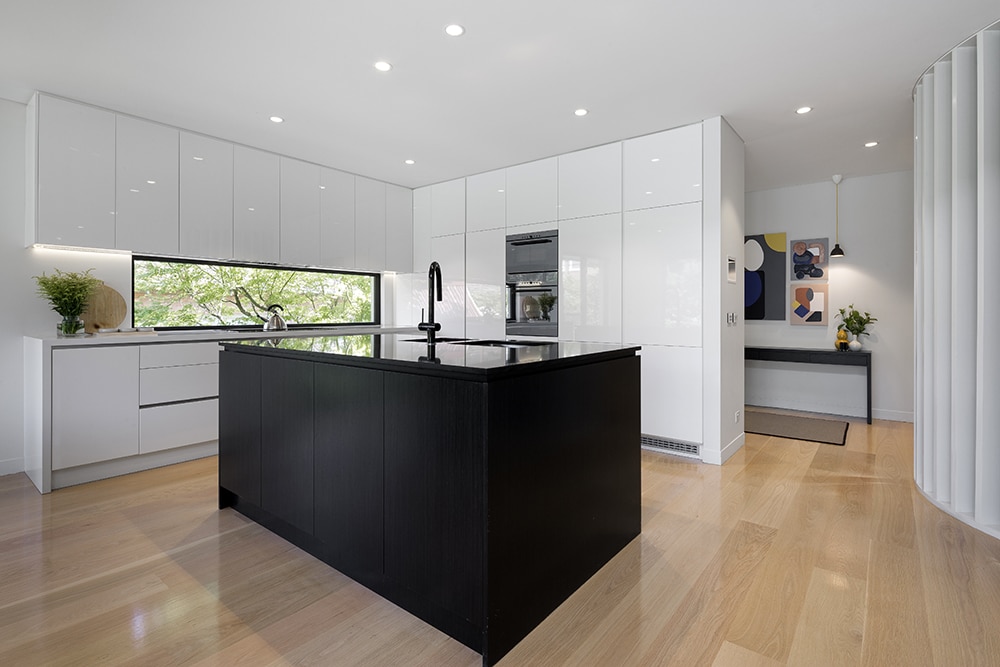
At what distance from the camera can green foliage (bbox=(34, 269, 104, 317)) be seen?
3.30m

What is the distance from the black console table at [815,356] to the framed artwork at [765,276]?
442 mm

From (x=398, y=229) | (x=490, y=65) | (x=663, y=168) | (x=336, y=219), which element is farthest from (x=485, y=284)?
(x=490, y=65)

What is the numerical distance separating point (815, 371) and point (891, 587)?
4041mm

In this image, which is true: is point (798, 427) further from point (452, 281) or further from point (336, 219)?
point (336, 219)

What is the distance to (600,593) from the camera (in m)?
1.94

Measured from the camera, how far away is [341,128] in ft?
12.6

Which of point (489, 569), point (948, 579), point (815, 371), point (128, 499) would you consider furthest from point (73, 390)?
point (815, 371)

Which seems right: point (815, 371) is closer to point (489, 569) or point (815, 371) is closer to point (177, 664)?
point (489, 569)

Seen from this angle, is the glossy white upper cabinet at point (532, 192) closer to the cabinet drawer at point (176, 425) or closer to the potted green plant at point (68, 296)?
the cabinet drawer at point (176, 425)

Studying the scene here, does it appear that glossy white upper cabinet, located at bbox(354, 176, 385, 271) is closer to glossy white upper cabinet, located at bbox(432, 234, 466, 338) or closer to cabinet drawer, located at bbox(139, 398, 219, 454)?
glossy white upper cabinet, located at bbox(432, 234, 466, 338)

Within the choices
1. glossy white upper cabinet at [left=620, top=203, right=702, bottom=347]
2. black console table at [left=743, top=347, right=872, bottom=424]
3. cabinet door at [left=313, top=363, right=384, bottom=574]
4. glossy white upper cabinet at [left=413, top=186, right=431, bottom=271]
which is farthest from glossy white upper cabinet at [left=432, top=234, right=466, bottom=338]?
cabinet door at [left=313, top=363, right=384, bottom=574]

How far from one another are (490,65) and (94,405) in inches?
130

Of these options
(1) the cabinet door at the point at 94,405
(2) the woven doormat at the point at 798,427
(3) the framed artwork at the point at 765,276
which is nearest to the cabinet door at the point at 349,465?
(1) the cabinet door at the point at 94,405

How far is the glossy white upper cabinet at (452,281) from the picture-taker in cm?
527
